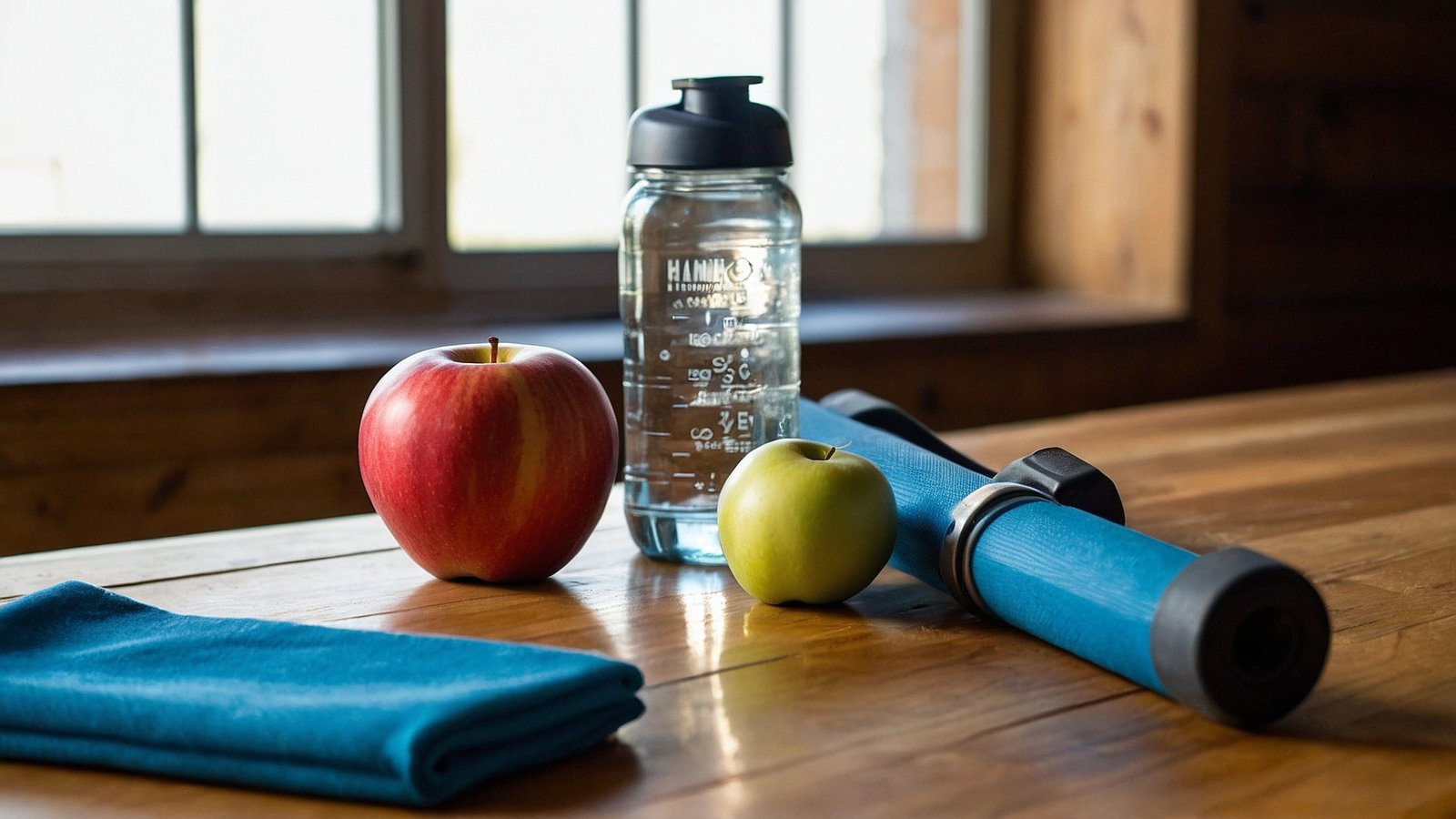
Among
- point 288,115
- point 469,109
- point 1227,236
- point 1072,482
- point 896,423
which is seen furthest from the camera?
point 1227,236

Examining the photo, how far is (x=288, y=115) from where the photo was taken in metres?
2.18

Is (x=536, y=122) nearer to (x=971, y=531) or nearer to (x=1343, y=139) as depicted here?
(x=1343, y=139)

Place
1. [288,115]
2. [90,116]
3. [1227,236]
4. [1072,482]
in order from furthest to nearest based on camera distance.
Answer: [1227,236]
[288,115]
[90,116]
[1072,482]

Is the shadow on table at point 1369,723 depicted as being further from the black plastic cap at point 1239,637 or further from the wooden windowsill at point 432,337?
the wooden windowsill at point 432,337

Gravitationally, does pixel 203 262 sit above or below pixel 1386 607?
above

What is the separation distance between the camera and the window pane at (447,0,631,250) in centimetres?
233

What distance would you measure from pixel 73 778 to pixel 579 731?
0.62 feet

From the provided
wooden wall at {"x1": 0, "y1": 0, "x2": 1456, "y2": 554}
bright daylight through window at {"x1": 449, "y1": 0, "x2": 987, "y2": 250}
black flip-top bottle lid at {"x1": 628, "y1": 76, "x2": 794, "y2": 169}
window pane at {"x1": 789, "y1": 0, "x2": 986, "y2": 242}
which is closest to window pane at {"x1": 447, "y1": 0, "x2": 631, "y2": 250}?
bright daylight through window at {"x1": 449, "y1": 0, "x2": 987, "y2": 250}

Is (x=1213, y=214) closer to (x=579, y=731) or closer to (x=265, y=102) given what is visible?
(x=265, y=102)

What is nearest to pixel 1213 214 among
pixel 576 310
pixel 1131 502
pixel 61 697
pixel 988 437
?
pixel 576 310

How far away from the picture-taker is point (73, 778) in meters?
0.57

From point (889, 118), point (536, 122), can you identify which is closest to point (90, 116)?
point (536, 122)

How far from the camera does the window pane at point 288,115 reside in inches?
83.3

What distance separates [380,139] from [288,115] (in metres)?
0.13
